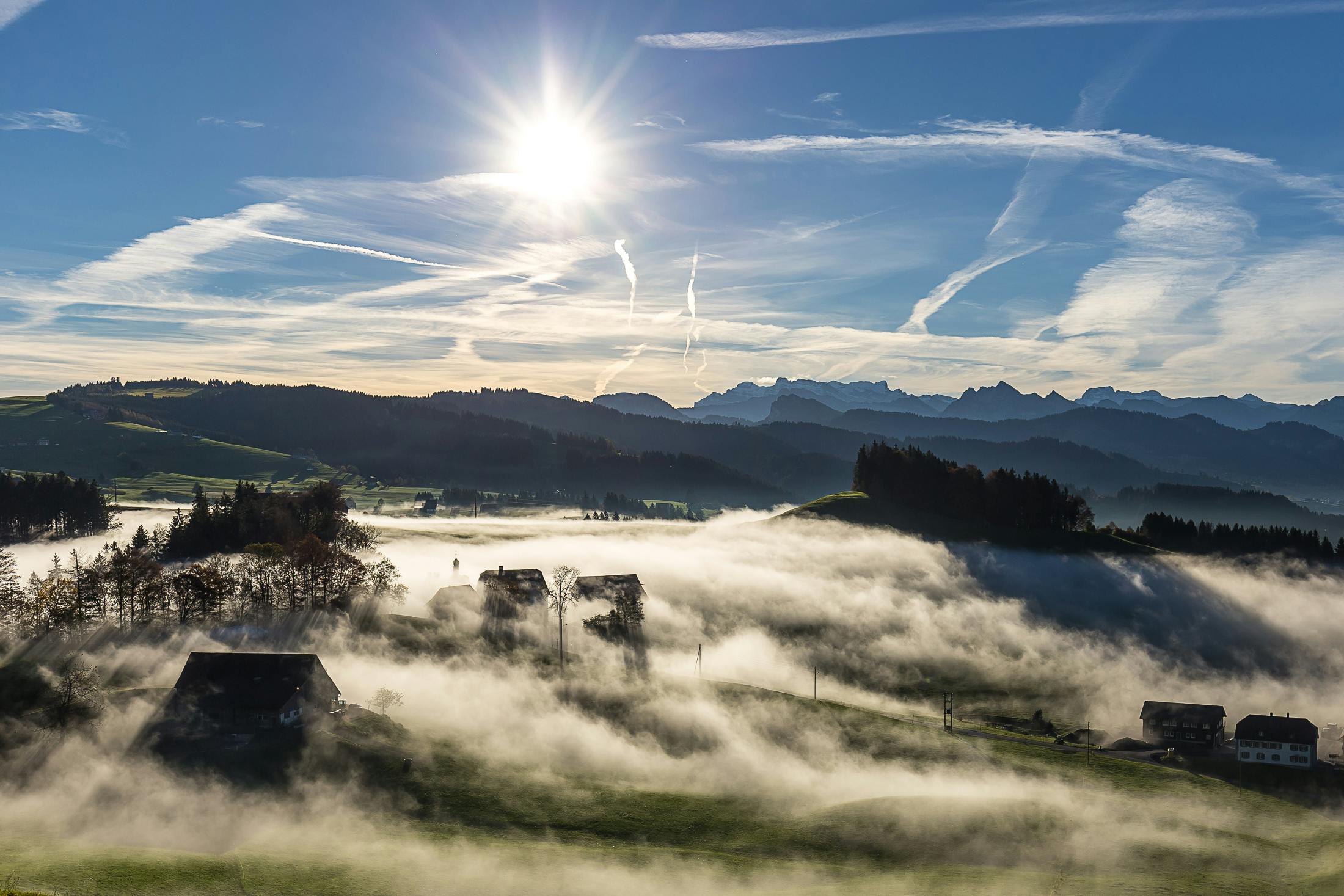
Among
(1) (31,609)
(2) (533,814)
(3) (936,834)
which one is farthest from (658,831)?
(1) (31,609)

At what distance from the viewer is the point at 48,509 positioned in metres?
150

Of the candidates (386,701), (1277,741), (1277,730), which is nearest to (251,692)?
(386,701)

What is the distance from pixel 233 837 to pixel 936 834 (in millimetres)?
49516

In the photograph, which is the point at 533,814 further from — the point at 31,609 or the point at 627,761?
the point at 31,609

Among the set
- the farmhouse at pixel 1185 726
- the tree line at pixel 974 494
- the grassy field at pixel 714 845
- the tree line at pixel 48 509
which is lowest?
the farmhouse at pixel 1185 726

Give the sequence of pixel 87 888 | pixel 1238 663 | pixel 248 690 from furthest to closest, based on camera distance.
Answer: pixel 1238 663
pixel 248 690
pixel 87 888

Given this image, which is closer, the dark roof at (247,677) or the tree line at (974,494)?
the dark roof at (247,677)

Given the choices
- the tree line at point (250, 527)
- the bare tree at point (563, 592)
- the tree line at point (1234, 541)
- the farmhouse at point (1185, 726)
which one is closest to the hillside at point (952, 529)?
the tree line at point (1234, 541)

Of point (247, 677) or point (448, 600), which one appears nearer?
point (247, 677)

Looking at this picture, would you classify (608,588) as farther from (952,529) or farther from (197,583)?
(952,529)

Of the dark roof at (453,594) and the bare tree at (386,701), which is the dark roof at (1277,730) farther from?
the dark roof at (453,594)

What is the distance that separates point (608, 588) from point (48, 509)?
11333 centimetres

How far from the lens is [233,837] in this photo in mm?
52562

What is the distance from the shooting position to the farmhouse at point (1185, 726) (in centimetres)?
9200
